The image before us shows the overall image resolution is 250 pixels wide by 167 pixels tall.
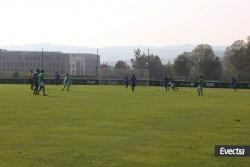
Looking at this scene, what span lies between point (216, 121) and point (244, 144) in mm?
6419

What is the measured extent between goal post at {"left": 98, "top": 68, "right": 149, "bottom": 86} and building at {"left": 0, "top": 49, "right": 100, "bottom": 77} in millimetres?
34561

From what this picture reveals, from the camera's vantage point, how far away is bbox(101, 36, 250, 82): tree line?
4082 inches

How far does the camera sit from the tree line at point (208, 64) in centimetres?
10369

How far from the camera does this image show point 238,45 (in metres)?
108

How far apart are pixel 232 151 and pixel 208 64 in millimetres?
99338

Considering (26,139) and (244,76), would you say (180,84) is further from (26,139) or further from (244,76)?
(26,139)

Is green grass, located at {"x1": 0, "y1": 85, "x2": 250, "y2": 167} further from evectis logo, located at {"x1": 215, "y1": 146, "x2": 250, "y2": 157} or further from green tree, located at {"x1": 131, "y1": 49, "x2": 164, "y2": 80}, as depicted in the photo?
green tree, located at {"x1": 131, "y1": 49, "x2": 164, "y2": 80}

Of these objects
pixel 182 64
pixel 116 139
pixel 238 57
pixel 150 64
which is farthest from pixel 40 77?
pixel 182 64

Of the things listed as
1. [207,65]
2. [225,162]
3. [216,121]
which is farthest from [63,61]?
[225,162]

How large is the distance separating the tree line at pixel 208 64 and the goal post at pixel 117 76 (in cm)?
1109

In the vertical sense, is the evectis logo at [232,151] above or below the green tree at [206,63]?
below

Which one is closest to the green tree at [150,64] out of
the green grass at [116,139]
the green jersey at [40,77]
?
the green jersey at [40,77]

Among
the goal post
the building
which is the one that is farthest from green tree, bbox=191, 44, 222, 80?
the goal post

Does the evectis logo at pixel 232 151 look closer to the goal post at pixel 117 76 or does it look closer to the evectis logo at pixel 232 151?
the evectis logo at pixel 232 151
